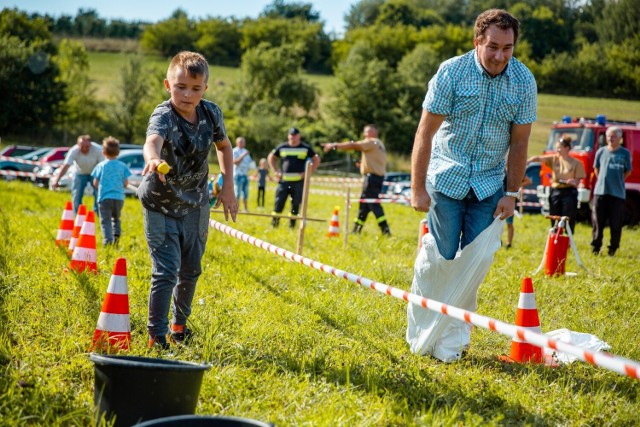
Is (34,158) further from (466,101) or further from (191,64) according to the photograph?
(466,101)

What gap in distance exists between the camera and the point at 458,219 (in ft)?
15.3

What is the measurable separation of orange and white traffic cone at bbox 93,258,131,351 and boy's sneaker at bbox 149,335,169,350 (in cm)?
14

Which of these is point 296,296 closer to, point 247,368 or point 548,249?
point 247,368

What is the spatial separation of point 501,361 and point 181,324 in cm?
217

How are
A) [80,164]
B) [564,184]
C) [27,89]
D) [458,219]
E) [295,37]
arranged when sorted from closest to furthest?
[458,219] → [564,184] → [80,164] → [27,89] → [295,37]

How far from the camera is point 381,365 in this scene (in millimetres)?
4320

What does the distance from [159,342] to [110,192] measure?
513 centimetres

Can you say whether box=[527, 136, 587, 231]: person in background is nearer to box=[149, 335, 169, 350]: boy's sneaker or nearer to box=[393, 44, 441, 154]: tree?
box=[149, 335, 169, 350]: boy's sneaker

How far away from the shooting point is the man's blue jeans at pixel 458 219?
183 inches

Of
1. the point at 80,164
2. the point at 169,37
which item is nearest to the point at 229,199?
the point at 80,164

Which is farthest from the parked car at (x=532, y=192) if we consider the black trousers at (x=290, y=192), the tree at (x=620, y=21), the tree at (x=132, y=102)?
the tree at (x=132, y=102)

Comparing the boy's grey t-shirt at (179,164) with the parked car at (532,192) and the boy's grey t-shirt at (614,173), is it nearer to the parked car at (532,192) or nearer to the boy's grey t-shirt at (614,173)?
the boy's grey t-shirt at (614,173)

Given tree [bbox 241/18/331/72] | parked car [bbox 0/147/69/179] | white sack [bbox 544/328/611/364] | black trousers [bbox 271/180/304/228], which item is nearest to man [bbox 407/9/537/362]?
white sack [bbox 544/328/611/364]

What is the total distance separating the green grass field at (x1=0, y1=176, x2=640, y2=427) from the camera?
3506mm
